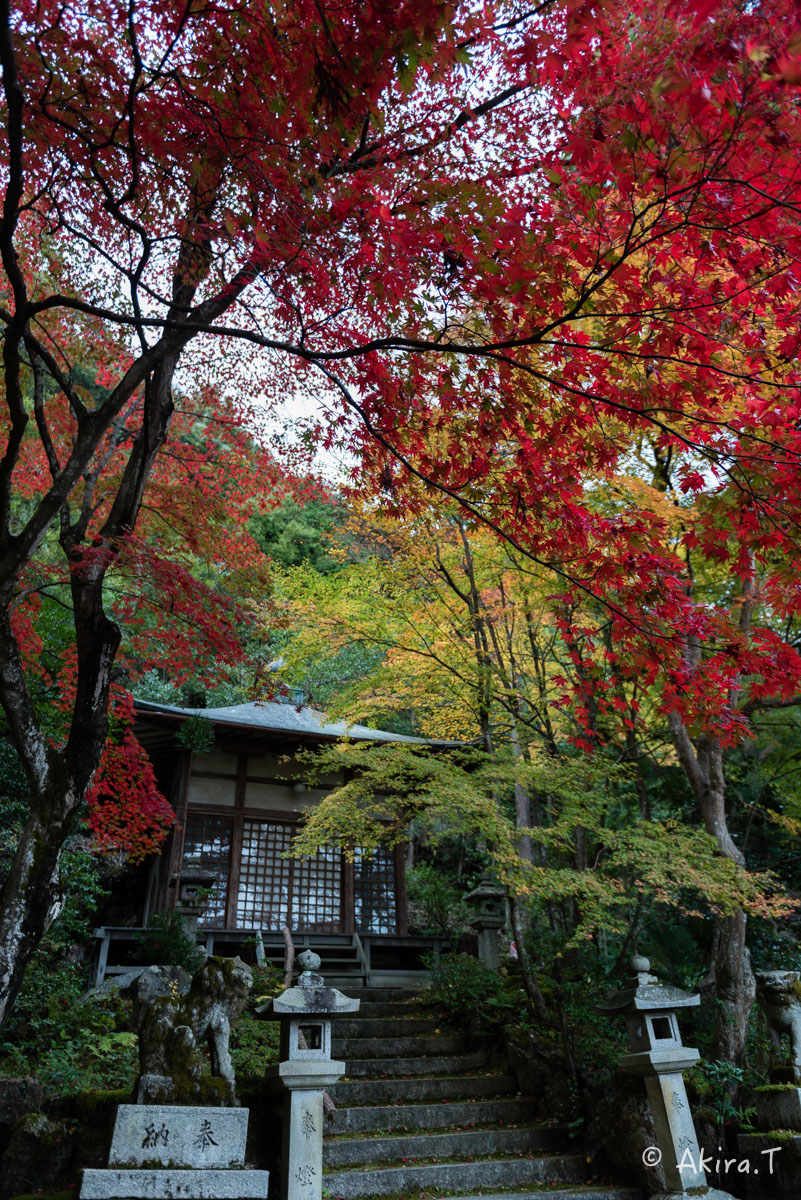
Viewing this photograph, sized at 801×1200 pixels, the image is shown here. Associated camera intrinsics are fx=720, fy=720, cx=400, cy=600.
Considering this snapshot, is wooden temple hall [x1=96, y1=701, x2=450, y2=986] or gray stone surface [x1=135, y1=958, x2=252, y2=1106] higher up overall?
wooden temple hall [x1=96, y1=701, x2=450, y2=986]

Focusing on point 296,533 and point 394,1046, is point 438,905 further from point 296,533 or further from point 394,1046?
point 296,533

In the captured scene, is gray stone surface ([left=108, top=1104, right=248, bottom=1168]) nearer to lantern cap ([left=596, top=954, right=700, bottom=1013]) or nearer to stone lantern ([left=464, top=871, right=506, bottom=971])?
lantern cap ([left=596, top=954, right=700, bottom=1013])

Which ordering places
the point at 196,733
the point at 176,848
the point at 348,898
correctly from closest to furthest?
the point at 176,848
the point at 196,733
the point at 348,898

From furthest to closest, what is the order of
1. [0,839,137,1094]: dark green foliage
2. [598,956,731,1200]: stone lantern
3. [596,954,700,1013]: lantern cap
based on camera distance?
[0,839,137,1094]: dark green foliage → [596,954,700,1013]: lantern cap → [598,956,731,1200]: stone lantern

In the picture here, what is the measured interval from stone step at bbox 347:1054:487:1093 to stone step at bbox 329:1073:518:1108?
18 centimetres

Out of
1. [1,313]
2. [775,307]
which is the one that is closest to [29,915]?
[1,313]

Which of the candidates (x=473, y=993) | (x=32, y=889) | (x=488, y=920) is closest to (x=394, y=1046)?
(x=473, y=993)

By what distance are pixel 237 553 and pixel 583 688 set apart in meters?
6.24

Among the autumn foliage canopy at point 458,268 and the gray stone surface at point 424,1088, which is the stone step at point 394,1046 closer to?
the gray stone surface at point 424,1088

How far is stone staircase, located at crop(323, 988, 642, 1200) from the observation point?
5.99 meters

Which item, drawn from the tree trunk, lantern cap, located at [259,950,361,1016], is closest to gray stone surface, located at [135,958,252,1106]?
lantern cap, located at [259,950,361,1016]

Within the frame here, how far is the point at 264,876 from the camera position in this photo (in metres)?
13.1

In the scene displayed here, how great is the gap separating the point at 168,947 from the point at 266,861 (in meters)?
3.45

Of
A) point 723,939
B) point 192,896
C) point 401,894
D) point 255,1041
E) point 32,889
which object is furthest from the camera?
point 401,894
